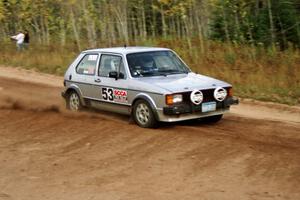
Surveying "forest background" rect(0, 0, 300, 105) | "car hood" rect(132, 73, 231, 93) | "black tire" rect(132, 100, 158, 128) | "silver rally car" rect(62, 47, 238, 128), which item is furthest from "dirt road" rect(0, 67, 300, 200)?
"forest background" rect(0, 0, 300, 105)

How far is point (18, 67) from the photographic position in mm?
24969

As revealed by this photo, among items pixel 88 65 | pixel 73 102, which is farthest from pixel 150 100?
pixel 73 102

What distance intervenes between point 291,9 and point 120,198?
18.1 m

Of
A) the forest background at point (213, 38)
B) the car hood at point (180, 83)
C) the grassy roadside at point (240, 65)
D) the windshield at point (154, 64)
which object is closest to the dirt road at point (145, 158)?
the car hood at point (180, 83)

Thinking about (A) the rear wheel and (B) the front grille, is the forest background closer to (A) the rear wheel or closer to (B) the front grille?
(B) the front grille

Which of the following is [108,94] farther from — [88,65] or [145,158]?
[145,158]

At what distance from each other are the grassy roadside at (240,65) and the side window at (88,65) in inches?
194

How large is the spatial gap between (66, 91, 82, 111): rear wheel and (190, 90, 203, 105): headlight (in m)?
3.11

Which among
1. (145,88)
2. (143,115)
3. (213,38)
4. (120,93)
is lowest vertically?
(143,115)

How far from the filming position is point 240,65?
18609mm

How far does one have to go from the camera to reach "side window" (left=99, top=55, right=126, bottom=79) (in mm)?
10484

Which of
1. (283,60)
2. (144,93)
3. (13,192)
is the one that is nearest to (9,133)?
(144,93)

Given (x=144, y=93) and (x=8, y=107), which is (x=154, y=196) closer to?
(x=144, y=93)

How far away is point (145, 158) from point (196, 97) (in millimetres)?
2000
